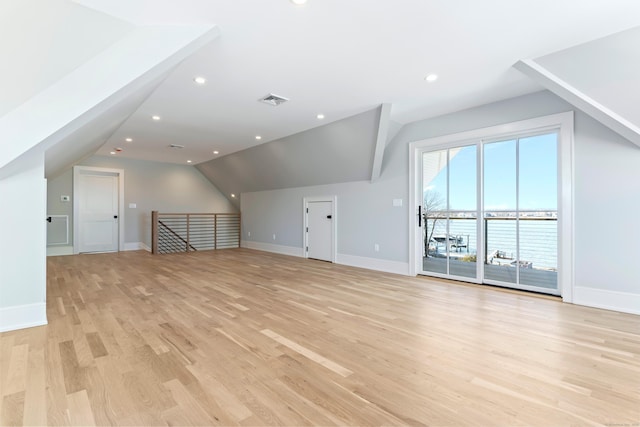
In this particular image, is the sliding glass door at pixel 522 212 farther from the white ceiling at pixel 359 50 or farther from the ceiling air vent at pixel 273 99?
the ceiling air vent at pixel 273 99

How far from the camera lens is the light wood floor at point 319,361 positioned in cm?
150

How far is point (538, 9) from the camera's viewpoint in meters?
2.15

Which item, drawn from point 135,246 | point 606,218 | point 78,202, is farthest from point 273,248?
point 606,218

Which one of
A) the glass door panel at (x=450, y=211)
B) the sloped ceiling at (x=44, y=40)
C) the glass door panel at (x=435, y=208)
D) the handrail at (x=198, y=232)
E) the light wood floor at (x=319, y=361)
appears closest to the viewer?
the light wood floor at (x=319, y=361)

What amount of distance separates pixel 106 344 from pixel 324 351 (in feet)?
5.65

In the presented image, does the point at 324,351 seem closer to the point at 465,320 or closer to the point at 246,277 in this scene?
the point at 465,320

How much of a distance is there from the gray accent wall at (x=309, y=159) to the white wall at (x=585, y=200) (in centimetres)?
55

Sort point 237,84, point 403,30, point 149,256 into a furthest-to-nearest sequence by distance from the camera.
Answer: point 149,256
point 237,84
point 403,30

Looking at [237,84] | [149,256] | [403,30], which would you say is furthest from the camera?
[149,256]

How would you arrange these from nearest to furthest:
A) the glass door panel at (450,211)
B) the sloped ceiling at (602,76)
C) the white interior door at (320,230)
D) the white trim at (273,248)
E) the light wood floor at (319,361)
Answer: the light wood floor at (319,361) → the sloped ceiling at (602,76) → the glass door panel at (450,211) → the white interior door at (320,230) → the white trim at (273,248)

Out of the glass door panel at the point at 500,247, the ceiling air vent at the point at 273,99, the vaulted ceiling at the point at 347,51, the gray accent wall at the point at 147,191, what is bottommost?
the glass door panel at the point at 500,247

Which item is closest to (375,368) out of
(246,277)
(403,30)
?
(403,30)

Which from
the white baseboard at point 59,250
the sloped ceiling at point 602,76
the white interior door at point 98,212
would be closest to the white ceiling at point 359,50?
the sloped ceiling at point 602,76

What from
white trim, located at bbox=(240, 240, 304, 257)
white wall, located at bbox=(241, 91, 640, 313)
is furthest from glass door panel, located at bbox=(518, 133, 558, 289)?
white trim, located at bbox=(240, 240, 304, 257)
